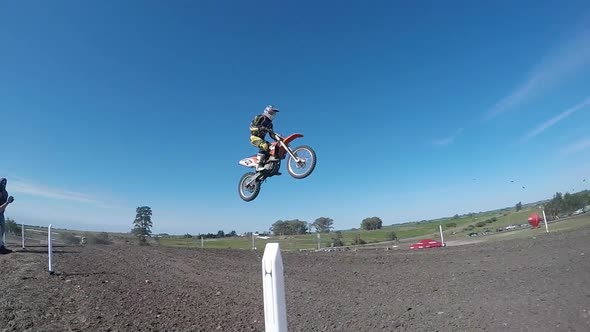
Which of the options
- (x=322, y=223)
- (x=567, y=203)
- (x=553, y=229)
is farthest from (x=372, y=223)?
(x=567, y=203)

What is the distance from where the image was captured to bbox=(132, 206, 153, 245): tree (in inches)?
153

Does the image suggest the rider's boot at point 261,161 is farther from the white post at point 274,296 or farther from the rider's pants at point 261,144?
the white post at point 274,296

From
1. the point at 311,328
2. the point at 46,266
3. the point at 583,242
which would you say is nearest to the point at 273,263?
the point at 311,328

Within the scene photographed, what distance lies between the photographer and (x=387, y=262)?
15.1 metres

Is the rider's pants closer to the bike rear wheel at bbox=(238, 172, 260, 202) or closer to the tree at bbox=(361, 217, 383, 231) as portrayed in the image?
the bike rear wheel at bbox=(238, 172, 260, 202)

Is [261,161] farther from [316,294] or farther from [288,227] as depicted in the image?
[316,294]

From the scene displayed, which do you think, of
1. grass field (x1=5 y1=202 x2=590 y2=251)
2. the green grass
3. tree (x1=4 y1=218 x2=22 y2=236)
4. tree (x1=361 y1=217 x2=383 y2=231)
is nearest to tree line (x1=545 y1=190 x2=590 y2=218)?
grass field (x1=5 y1=202 x2=590 y2=251)

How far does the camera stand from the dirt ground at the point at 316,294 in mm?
7086

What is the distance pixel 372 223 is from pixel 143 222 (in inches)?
112

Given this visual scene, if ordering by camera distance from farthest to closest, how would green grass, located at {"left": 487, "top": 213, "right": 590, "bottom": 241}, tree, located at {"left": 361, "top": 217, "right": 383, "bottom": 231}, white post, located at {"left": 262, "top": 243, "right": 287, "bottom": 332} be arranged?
green grass, located at {"left": 487, "top": 213, "right": 590, "bottom": 241}
tree, located at {"left": 361, "top": 217, "right": 383, "bottom": 231}
white post, located at {"left": 262, "top": 243, "right": 287, "bottom": 332}

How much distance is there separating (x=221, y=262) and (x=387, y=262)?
6.87 m

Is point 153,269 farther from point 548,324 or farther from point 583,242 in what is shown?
point 583,242

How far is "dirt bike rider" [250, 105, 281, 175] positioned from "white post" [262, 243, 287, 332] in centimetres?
210

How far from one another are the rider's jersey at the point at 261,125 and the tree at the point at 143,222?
4.83 feet
